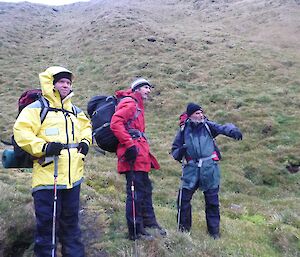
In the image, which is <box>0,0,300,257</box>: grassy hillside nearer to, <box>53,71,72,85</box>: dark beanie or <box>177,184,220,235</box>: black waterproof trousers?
<box>177,184,220,235</box>: black waterproof trousers

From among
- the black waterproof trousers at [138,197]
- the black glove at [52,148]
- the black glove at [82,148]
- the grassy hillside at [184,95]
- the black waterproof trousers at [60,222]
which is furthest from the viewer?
the grassy hillside at [184,95]

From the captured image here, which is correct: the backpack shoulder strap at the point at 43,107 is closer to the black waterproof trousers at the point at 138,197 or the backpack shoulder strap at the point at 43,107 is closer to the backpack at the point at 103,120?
the backpack at the point at 103,120

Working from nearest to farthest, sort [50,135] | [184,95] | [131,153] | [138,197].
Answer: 1. [50,135]
2. [131,153]
3. [138,197]
4. [184,95]

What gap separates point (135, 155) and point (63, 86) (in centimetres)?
168

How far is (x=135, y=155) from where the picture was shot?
6.48 m

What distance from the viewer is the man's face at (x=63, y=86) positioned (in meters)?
5.75

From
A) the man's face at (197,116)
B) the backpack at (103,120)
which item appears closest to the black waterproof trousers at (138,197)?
the backpack at (103,120)

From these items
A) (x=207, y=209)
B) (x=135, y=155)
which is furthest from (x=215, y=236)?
(x=135, y=155)

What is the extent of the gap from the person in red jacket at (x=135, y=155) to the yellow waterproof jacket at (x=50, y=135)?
2.86 ft

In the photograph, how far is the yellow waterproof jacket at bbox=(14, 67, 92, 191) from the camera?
5254 mm

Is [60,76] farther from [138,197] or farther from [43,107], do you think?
[138,197]

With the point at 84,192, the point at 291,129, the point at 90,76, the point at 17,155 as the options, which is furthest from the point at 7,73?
the point at 17,155

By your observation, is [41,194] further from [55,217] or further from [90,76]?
[90,76]

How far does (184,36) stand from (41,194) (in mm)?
37661
